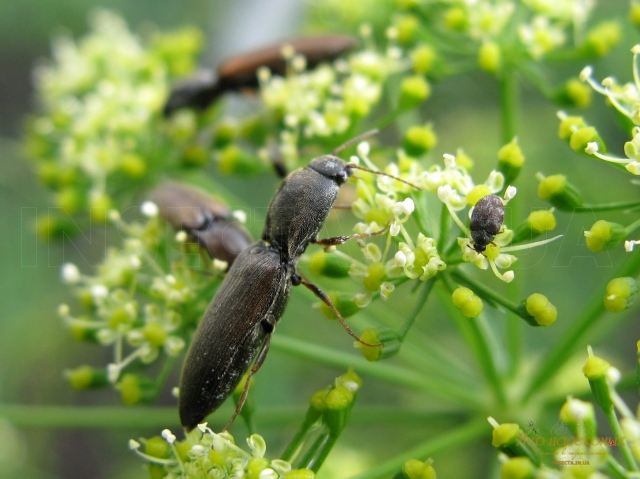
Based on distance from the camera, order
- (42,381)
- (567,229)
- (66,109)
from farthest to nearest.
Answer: (42,381)
(66,109)
(567,229)

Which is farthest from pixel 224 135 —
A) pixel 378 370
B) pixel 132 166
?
pixel 378 370

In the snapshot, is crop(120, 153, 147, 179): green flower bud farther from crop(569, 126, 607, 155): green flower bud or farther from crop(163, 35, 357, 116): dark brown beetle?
crop(569, 126, 607, 155): green flower bud

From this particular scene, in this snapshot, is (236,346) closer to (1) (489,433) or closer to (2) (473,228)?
(2) (473,228)

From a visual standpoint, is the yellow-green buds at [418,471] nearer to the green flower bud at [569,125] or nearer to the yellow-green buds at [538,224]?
the yellow-green buds at [538,224]

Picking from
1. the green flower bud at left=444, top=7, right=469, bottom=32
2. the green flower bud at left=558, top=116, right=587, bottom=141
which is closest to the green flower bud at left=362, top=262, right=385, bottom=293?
the green flower bud at left=558, top=116, right=587, bottom=141

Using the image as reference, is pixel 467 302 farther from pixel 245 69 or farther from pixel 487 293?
pixel 245 69

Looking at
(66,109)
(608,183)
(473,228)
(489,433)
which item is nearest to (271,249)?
(473,228)
